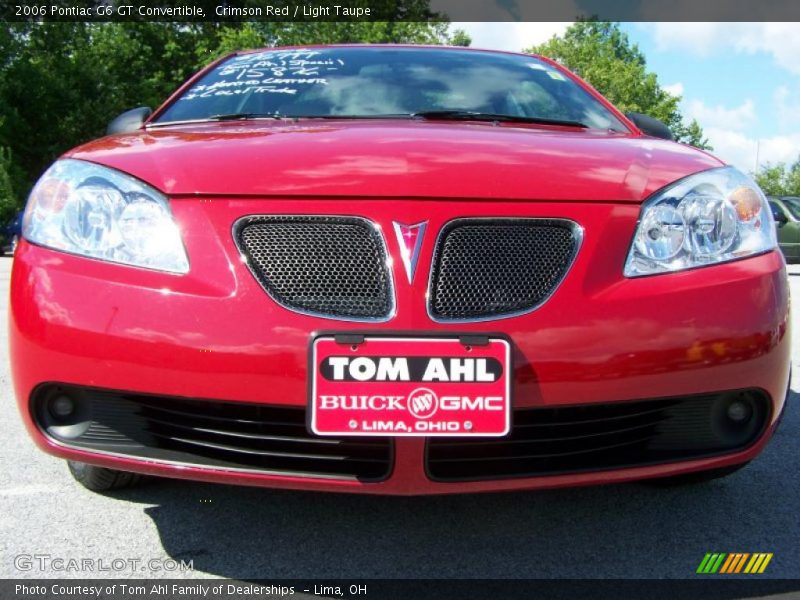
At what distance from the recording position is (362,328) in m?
1.82

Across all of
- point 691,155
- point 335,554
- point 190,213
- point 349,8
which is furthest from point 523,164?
point 349,8

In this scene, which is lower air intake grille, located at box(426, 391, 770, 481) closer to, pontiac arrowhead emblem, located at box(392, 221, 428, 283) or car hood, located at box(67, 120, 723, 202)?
pontiac arrowhead emblem, located at box(392, 221, 428, 283)

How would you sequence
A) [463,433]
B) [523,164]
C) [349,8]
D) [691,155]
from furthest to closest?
[349,8] → [691,155] → [523,164] → [463,433]

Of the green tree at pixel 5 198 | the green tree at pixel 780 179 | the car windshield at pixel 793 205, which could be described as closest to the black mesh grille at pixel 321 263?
the car windshield at pixel 793 205

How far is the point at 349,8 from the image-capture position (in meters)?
30.7

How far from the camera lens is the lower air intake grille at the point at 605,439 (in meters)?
1.92

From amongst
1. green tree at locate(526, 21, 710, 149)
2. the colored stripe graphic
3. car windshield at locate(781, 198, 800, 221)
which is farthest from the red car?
green tree at locate(526, 21, 710, 149)

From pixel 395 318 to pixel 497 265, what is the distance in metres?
0.27

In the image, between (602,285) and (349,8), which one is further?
(349,8)

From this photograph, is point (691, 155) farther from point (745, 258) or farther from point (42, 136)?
point (42, 136)

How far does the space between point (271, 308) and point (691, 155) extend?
1.23 metres

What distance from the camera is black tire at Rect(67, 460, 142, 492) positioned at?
2.52 meters

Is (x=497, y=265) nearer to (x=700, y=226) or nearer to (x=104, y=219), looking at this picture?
(x=700, y=226)

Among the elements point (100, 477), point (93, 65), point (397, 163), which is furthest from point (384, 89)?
point (93, 65)
